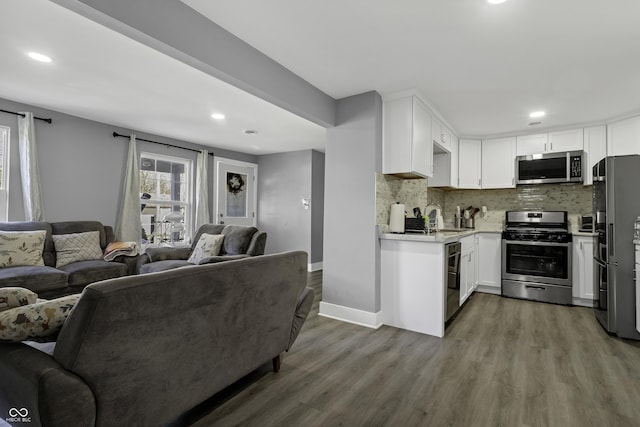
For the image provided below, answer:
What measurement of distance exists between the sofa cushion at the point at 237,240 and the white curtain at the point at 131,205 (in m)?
1.61

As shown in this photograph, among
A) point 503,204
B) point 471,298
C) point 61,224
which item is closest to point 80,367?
point 61,224

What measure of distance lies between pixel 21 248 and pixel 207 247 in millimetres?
1883

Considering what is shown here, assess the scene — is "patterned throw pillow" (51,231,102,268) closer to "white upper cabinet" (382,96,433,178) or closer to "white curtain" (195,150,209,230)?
"white curtain" (195,150,209,230)

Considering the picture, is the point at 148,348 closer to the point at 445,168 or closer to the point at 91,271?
the point at 91,271

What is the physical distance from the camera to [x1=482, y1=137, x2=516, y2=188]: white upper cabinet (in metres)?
4.55

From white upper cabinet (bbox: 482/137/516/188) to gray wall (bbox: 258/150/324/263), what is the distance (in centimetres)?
300

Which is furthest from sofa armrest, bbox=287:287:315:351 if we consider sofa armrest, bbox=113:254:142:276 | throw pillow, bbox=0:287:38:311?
sofa armrest, bbox=113:254:142:276

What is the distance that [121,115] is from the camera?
4129 millimetres

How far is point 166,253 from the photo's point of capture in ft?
13.8

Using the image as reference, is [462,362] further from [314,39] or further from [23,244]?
[23,244]

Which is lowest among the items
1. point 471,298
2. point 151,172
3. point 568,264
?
point 471,298

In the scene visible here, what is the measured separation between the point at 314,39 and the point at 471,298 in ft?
12.4

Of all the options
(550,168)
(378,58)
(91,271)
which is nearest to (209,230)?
(91,271)

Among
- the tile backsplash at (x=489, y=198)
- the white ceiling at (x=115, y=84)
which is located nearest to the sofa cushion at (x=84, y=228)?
the white ceiling at (x=115, y=84)
